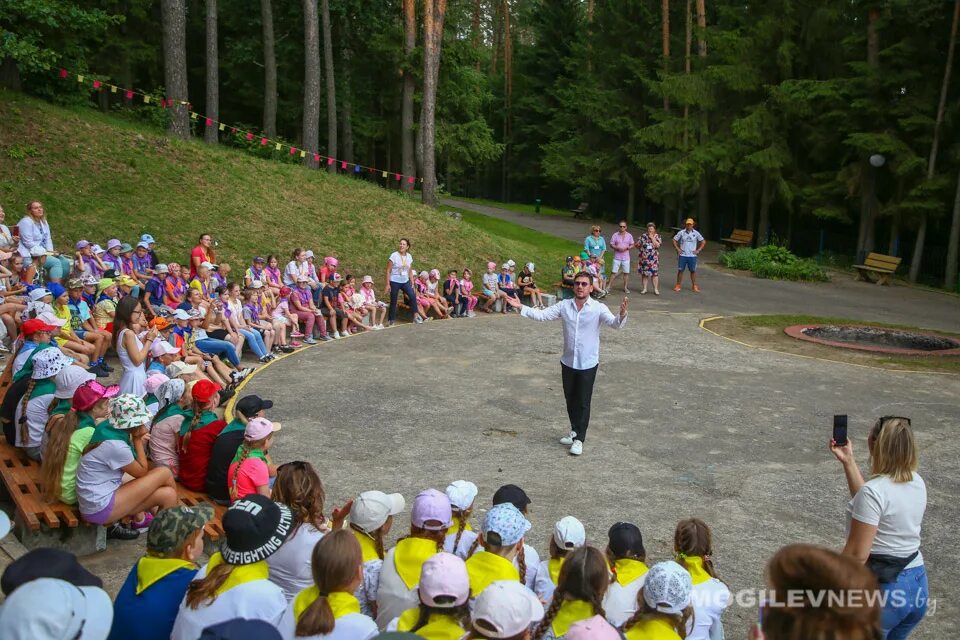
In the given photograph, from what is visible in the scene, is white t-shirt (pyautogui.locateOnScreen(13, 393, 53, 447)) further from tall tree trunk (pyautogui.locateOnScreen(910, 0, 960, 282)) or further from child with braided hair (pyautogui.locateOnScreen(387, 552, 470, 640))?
tall tree trunk (pyautogui.locateOnScreen(910, 0, 960, 282))

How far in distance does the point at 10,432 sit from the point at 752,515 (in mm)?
6673

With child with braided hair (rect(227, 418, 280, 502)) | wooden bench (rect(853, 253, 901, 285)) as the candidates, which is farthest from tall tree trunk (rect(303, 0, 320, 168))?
child with braided hair (rect(227, 418, 280, 502))

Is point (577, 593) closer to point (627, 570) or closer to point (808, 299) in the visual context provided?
point (627, 570)

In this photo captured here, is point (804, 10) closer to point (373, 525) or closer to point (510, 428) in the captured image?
point (510, 428)

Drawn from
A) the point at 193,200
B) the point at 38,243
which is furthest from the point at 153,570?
the point at 193,200

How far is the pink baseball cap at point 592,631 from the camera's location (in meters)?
3.24

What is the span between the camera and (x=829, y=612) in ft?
8.41

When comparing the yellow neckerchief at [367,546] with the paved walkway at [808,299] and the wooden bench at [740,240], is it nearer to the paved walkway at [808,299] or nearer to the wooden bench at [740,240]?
the paved walkway at [808,299]

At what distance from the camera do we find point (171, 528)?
4.00m

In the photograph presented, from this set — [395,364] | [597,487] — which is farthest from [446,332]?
[597,487]

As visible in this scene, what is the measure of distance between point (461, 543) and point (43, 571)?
242cm

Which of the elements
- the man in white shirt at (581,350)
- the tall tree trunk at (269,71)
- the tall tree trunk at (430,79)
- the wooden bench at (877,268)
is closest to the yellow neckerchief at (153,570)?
the man in white shirt at (581,350)

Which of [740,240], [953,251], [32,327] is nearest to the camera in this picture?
[32,327]

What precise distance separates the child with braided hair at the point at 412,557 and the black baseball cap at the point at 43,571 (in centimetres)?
158
